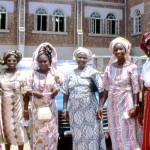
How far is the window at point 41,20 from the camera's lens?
23.4m

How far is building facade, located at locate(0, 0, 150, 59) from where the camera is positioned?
2252cm

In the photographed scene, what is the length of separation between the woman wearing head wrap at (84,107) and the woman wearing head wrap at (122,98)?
305 millimetres

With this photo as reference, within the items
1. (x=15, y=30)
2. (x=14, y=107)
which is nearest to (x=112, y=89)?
(x=14, y=107)

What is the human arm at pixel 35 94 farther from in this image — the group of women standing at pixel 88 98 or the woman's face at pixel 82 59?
the woman's face at pixel 82 59

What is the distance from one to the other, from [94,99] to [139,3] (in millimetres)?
20040

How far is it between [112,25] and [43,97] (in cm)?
2142

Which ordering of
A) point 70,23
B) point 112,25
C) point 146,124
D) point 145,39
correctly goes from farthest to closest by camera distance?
point 112,25 < point 70,23 < point 145,39 < point 146,124

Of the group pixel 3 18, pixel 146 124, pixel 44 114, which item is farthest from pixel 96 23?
pixel 146 124

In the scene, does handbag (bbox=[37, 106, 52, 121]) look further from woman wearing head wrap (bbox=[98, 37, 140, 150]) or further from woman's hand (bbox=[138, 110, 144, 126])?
woman's hand (bbox=[138, 110, 144, 126])

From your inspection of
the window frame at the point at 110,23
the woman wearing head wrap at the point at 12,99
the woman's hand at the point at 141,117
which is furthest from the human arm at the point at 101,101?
the window frame at the point at 110,23

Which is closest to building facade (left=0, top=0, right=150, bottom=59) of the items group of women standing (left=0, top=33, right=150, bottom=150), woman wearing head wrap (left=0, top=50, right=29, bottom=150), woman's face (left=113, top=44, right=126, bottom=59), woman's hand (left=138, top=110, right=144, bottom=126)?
woman wearing head wrap (left=0, top=50, right=29, bottom=150)

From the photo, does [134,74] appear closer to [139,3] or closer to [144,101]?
[144,101]

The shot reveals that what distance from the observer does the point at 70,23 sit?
78.8 feet

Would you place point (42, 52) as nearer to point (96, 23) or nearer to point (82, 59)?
point (82, 59)
